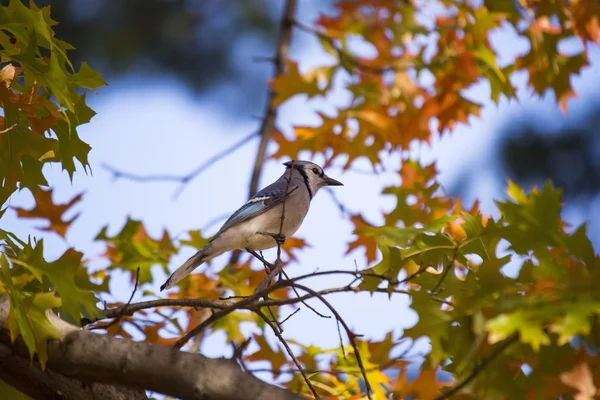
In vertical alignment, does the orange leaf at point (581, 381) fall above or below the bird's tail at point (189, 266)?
below

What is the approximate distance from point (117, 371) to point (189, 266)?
148cm

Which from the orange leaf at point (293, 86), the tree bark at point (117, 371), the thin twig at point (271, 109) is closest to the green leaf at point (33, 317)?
the tree bark at point (117, 371)

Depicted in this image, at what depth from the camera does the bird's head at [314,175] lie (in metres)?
3.91

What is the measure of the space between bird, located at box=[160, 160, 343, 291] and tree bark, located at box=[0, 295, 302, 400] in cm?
117

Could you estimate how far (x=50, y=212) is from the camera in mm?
2883

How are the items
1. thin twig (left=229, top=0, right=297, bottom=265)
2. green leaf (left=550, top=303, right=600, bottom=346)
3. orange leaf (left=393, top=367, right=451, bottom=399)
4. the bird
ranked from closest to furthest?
green leaf (left=550, top=303, right=600, bottom=346) → orange leaf (left=393, top=367, right=451, bottom=399) → the bird → thin twig (left=229, top=0, right=297, bottom=265)

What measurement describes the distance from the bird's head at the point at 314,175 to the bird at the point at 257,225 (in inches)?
7.0

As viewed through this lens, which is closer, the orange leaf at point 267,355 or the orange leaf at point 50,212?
the orange leaf at point 267,355

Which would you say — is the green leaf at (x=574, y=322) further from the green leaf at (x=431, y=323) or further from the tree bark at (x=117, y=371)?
the tree bark at (x=117, y=371)

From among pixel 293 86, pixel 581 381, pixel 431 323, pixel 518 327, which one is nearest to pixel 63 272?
pixel 431 323

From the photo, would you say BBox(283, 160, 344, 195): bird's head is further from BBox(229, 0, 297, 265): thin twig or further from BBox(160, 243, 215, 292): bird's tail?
BBox(160, 243, 215, 292): bird's tail

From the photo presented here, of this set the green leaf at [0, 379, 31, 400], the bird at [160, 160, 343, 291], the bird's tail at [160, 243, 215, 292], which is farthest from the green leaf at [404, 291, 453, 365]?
the bird's tail at [160, 243, 215, 292]

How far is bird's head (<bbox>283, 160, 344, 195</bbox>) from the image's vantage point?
154 inches

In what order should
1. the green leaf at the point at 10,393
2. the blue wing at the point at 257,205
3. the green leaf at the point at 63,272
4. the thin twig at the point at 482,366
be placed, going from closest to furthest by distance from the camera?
the thin twig at the point at 482,366 → the green leaf at the point at 63,272 → the green leaf at the point at 10,393 → the blue wing at the point at 257,205
